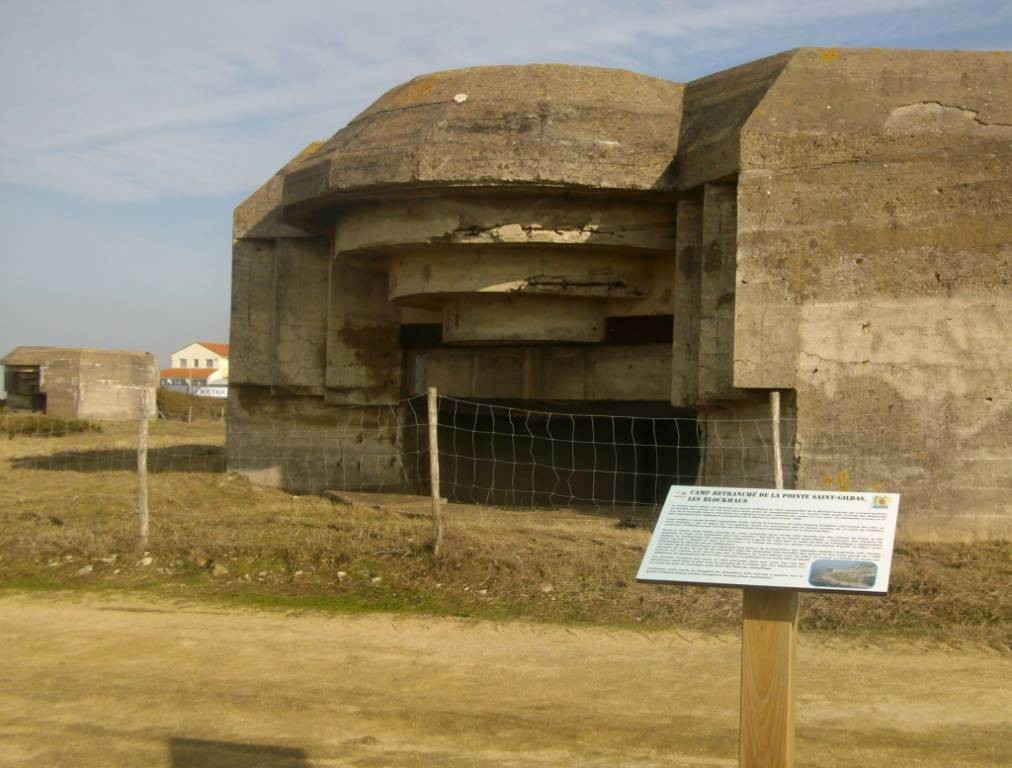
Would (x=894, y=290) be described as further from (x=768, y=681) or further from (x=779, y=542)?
(x=768, y=681)

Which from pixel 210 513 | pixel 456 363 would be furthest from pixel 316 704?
pixel 456 363

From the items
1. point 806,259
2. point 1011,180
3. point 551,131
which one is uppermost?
point 551,131

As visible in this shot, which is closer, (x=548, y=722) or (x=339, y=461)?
(x=548, y=722)

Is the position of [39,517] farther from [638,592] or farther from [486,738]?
[486,738]

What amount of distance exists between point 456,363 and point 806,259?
5.04 m

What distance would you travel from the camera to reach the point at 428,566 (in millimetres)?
8508

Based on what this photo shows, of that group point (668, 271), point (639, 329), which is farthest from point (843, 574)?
point (639, 329)

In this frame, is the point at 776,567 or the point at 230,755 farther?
the point at 230,755

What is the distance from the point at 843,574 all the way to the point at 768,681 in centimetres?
43

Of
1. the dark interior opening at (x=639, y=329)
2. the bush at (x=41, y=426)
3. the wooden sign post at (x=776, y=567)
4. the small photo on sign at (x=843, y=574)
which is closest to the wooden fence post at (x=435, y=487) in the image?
the dark interior opening at (x=639, y=329)

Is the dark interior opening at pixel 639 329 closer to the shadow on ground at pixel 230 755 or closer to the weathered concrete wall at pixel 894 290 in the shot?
the weathered concrete wall at pixel 894 290

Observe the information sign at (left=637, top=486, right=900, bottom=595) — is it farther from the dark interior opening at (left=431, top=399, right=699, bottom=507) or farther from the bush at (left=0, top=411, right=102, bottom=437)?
the bush at (left=0, top=411, right=102, bottom=437)

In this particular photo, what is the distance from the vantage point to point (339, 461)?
13.7 m

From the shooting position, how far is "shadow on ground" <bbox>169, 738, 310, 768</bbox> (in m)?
4.97
